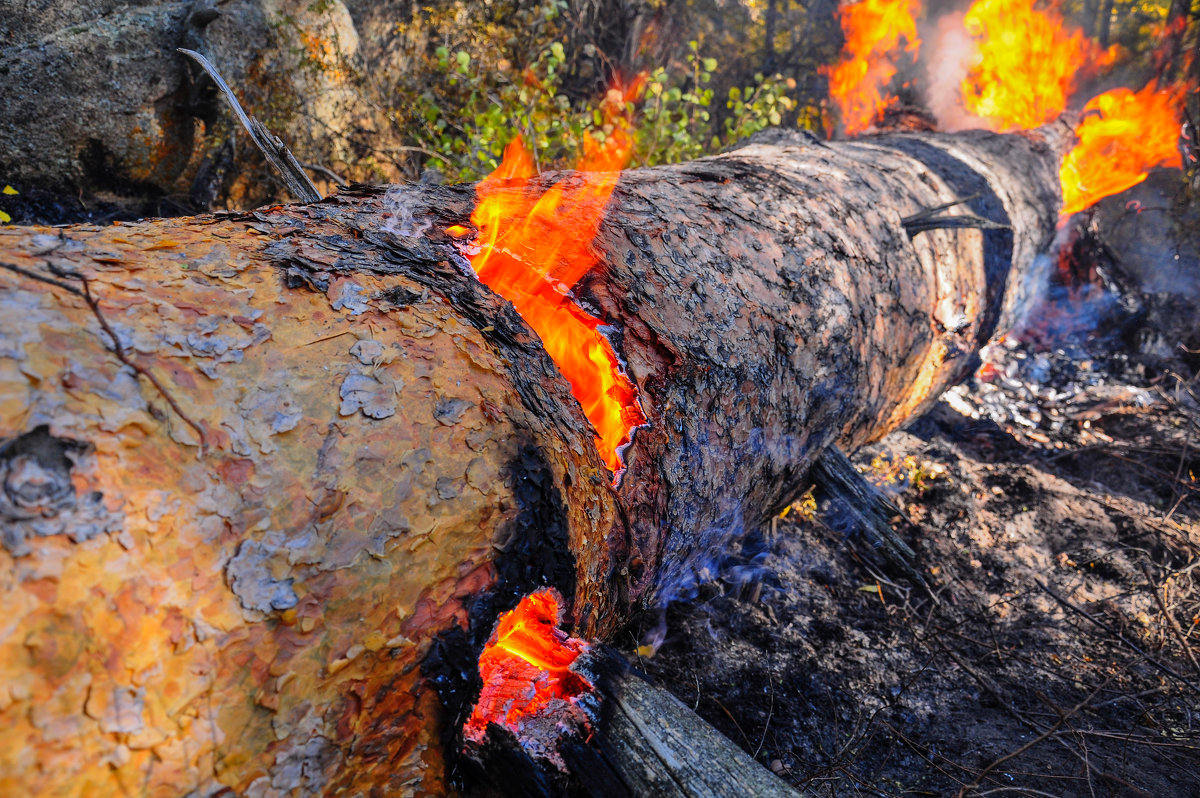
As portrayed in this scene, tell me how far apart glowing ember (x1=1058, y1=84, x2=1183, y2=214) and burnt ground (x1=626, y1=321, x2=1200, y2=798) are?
7.77 feet

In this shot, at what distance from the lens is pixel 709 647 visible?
2.27 meters

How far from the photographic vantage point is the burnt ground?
1.90 metres

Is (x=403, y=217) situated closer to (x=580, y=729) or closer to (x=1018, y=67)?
(x=580, y=729)

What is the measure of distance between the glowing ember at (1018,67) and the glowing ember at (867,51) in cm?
74

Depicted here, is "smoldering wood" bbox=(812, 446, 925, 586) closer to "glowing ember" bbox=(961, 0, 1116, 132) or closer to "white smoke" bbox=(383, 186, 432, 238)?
"white smoke" bbox=(383, 186, 432, 238)

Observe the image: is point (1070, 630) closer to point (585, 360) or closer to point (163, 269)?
point (585, 360)

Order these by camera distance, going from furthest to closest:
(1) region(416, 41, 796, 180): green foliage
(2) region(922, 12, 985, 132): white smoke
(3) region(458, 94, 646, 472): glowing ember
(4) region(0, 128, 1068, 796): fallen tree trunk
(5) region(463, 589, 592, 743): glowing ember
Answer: (2) region(922, 12, 985, 132): white smoke, (1) region(416, 41, 796, 180): green foliage, (3) region(458, 94, 646, 472): glowing ember, (5) region(463, 589, 592, 743): glowing ember, (4) region(0, 128, 1068, 796): fallen tree trunk

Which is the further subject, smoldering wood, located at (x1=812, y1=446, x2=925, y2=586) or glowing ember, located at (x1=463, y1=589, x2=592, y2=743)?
smoldering wood, located at (x1=812, y1=446, x2=925, y2=586)

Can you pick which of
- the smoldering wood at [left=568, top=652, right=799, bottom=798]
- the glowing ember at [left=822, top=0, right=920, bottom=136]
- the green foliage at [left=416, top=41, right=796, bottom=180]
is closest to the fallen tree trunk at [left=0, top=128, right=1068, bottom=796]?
the smoldering wood at [left=568, top=652, right=799, bottom=798]

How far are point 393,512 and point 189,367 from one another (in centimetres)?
38

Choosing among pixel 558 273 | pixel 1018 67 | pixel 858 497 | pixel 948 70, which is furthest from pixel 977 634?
pixel 948 70

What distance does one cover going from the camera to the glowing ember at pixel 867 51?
20.8ft

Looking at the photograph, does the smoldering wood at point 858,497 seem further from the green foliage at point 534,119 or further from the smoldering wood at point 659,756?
the green foliage at point 534,119

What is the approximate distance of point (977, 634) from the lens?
2.51 meters
